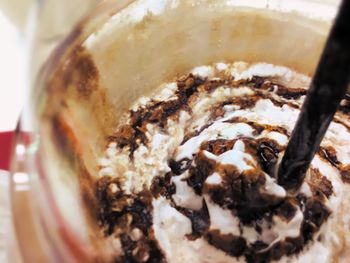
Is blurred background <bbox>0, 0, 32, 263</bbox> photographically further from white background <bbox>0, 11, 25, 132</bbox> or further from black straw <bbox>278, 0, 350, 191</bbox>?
black straw <bbox>278, 0, 350, 191</bbox>

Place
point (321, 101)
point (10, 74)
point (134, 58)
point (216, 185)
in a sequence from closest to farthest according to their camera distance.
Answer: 1. point (321, 101)
2. point (216, 185)
3. point (134, 58)
4. point (10, 74)

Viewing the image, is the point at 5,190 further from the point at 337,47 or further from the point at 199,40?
the point at 337,47

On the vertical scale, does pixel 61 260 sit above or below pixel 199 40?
below

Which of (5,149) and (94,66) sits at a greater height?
(94,66)

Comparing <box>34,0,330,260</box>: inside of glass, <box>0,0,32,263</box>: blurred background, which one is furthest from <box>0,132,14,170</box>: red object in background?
<box>34,0,330,260</box>: inside of glass

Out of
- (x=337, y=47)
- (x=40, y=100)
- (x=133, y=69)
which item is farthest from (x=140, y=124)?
(x=337, y=47)

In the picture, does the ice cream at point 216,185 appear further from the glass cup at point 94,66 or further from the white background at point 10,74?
the white background at point 10,74

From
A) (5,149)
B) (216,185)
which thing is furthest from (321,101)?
(5,149)

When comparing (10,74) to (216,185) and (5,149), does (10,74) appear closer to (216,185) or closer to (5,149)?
(5,149)
